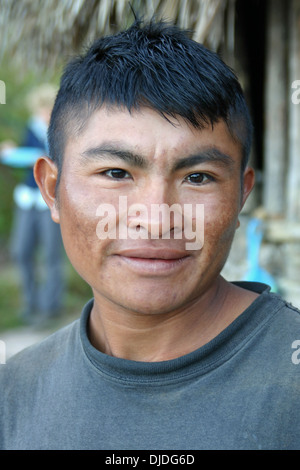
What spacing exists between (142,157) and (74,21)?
5.55ft

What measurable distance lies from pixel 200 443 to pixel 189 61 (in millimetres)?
920

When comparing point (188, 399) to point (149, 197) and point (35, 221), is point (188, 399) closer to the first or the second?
point (149, 197)

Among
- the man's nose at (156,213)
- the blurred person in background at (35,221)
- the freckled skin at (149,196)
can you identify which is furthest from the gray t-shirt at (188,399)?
the blurred person in background at (35,221)

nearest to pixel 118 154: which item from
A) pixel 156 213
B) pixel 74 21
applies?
pixel 156 213

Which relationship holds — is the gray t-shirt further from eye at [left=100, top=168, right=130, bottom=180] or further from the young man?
eye at [left=100, top=168, right=130, bottom=180]

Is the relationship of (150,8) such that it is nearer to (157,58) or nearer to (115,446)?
(157,58)

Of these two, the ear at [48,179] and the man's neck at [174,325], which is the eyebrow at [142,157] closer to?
the ear at [48,179]

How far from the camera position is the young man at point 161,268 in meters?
1.27

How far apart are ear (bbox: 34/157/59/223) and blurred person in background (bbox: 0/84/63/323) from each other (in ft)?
11.9

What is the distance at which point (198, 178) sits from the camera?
1.34 meters

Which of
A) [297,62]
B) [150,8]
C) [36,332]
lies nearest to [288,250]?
[297,62]

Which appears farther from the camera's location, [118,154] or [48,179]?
[48,179]
